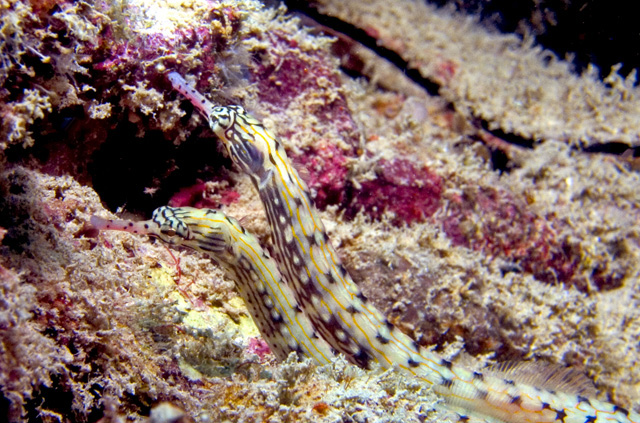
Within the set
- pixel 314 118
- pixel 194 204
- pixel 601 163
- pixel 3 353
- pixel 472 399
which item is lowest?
pixel 472 399

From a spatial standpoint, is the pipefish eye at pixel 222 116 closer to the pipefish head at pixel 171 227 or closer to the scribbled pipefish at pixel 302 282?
the scribbled pipefish at pixel 302 282

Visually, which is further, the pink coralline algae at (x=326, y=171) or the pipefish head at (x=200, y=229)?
the pink coralline algae at (x=326, y=171)

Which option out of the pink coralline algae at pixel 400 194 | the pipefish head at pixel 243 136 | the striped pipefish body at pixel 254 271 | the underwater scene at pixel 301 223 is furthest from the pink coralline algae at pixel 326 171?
the striped pipefish body at pixel 254 271

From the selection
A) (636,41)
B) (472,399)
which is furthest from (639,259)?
(472,399)

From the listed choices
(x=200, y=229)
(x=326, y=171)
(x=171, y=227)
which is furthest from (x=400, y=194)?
(x=171, y=227)

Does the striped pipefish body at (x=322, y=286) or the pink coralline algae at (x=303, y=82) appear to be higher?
the pink coralline algae at (x=303, y=82)

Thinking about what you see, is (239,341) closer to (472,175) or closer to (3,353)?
(3,353)

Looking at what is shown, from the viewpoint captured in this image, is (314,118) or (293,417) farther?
(314,118)
